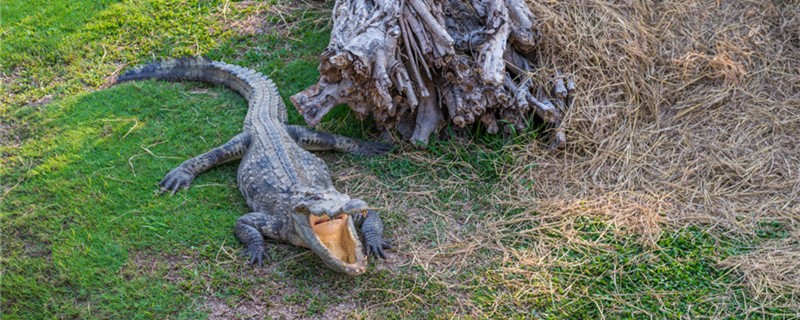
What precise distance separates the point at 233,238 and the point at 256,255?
0.28 m

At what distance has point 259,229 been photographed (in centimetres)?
440

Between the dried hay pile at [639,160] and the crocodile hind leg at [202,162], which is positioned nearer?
the dried hay pile at [639,160]

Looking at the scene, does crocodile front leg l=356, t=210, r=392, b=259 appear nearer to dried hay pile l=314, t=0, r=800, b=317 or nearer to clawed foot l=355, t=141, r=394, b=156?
dried hay pile l=314, t=0, r=800, b=317

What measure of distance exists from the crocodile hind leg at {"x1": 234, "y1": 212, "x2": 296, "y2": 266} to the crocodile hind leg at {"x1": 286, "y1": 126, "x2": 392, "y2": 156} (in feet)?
3.13

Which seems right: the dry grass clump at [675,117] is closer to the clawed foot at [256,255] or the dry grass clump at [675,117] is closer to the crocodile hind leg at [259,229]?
the crocodile hind leg at [259,229]

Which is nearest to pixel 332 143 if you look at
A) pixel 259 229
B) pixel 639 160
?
pixel 259 229

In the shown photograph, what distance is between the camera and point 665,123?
522cm

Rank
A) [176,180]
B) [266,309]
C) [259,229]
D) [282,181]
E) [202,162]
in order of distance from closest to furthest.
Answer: [266,309], [259,229], [282,181], [176,180], [202,162]

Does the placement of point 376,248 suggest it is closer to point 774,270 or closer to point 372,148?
point 372,148

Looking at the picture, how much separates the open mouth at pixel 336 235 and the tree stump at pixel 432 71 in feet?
3.40

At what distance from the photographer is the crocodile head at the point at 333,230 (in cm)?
386

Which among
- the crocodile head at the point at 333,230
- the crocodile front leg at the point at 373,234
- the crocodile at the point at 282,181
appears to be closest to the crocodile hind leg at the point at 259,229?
the crocodile at the point at 282,181

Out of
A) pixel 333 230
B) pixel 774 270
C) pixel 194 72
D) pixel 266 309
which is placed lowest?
pixel 774 270

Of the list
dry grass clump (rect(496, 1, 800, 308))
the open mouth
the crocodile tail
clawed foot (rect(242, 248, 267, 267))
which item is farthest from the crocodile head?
the crocodile tail
